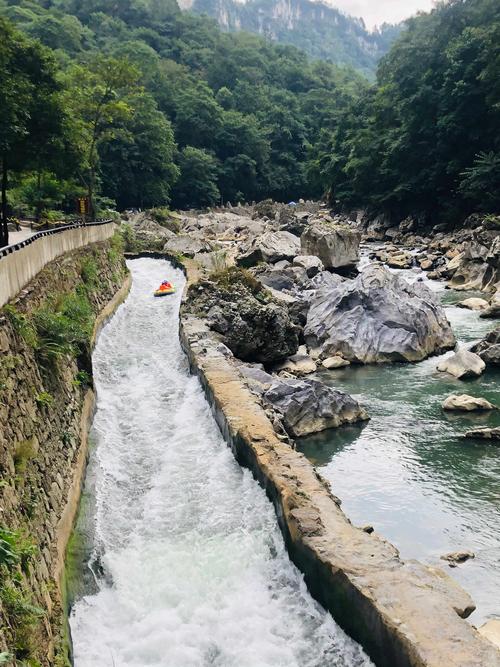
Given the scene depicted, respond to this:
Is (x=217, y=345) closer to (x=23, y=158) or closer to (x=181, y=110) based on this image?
(x=23, y=158)

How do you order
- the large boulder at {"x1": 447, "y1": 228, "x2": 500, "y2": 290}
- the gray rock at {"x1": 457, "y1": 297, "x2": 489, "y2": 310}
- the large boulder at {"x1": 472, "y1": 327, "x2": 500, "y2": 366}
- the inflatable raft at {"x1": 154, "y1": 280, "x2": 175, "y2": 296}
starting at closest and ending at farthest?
the large boulder at {"x1": 472, "y1": 327, "x2": 500, "y2": 366} < the gray rock at {"x1": 457, "y1": 297, "x2": 489, "y2": 310} < the inflatable raft at {"x1": 154, "y1": 280, "x2": 175, "y2": 296} < the large boulder at {"x1": 447, "y1": 228, "x2": 500, "y2": 290}

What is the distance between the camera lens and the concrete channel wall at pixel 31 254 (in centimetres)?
1025

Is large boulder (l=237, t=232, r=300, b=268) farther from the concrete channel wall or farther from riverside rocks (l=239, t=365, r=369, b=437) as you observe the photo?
riverside rocks (l=239, t=365, r=369, b=437)

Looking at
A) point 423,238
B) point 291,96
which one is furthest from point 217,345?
point 291,96

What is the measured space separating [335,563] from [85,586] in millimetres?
3462

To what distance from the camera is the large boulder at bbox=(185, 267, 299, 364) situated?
18.2 m

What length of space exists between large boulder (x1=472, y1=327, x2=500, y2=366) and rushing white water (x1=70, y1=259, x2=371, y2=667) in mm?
9010

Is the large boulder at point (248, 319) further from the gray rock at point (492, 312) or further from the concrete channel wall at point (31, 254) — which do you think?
the gray rock at point (492, 312)

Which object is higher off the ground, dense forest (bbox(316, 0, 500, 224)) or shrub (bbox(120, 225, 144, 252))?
dense forest (bbox(316, 0, 500, 224))

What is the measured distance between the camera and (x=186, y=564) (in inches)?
326

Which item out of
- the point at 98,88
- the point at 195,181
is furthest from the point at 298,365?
the point at 195,181

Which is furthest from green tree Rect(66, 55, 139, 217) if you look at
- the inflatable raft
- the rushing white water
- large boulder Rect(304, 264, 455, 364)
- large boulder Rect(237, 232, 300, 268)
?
the rushing white water

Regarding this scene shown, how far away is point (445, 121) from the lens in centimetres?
4525

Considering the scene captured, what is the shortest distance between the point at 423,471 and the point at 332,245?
779 inches
